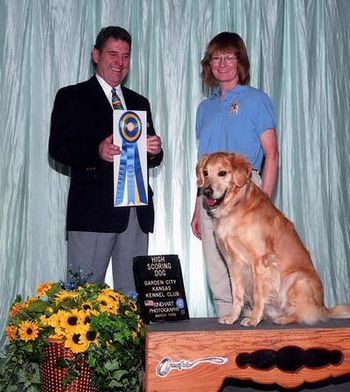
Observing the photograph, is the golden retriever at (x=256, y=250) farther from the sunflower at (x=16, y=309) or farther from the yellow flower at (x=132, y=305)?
the sunflower at (x=16, y=309)

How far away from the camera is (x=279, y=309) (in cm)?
293

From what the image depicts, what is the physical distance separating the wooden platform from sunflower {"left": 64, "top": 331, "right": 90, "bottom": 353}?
0.24 m

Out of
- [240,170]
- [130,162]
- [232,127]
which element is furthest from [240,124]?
[130,162]

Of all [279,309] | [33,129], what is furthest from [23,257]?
[279,309]

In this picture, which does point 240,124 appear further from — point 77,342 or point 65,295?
point 77,342

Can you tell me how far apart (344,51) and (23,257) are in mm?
2556

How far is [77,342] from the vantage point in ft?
8.26

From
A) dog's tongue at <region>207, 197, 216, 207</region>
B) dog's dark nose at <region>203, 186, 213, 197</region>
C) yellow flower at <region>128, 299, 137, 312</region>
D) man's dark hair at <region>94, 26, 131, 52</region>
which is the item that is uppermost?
man's dark hair at <region>94, 26, 131, 52</region>

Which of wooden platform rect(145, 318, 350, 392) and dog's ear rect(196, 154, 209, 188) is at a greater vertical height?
dog's ear rect(196, 154, 209, 188)

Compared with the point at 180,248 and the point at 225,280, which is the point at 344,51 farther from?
the point at 225,280

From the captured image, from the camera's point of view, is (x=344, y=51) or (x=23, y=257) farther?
(x=344, y=51)

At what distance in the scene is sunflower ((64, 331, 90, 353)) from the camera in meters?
2.50

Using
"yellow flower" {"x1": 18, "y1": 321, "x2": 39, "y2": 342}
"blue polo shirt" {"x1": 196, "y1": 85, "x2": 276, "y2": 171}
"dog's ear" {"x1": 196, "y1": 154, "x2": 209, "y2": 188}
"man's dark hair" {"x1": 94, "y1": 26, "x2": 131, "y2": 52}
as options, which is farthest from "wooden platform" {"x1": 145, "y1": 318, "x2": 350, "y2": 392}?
"man's dark hair" {"x1": 94, "y1": 26, "x2": 131, "y2": 52}

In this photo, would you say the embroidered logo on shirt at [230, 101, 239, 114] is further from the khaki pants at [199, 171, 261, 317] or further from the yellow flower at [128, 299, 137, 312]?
the yellow flower at [128, 299, 137, 312]
